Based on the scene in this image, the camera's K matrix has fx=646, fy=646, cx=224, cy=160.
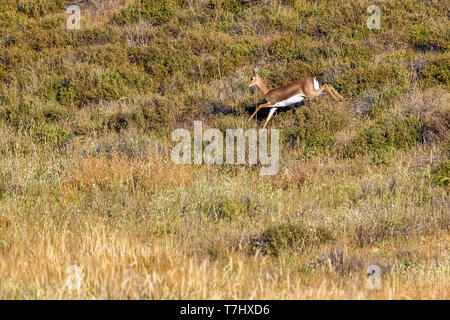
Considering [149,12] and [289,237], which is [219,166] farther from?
[149,12]

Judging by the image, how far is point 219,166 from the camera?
8711mm

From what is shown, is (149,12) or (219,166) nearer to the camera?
(219,166)

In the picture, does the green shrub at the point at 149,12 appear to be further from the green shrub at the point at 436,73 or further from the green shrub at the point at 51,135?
the green shrub at the point at 436,73

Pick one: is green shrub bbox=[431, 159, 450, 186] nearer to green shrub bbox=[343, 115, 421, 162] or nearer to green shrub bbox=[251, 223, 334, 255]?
green shrub bbox=[343, 115, 421, 162]

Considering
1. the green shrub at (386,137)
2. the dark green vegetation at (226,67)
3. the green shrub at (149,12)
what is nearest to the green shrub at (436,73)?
the dark green vegetation at (226,67)

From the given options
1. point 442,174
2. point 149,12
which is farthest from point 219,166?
point 149,12

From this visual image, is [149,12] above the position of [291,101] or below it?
above

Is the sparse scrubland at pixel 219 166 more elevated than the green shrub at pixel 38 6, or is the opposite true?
the green shrub at pixel 38 6

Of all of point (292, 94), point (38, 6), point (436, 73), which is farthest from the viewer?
point (38, 6)

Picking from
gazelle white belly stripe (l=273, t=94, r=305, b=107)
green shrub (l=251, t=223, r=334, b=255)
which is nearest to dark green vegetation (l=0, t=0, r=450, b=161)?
gazelle white belly stripe (l=273, t=94, r=305, b=107)

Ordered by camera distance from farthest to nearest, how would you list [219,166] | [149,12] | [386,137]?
[149,12], [386,137], [219,166]

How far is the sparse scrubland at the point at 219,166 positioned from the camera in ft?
15.4

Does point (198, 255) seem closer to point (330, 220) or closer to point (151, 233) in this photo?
point (151, 233)
